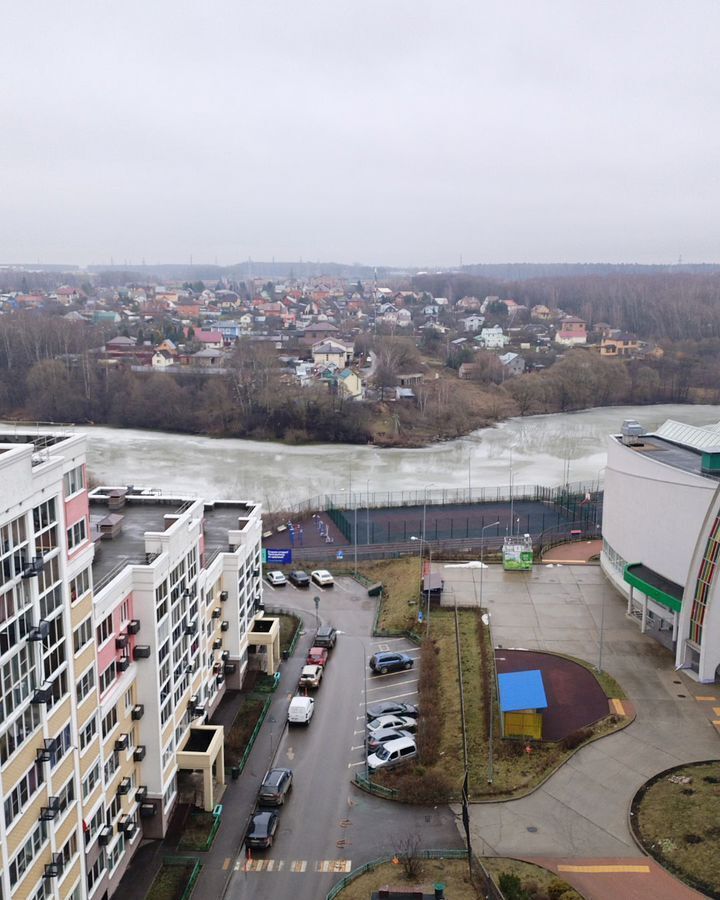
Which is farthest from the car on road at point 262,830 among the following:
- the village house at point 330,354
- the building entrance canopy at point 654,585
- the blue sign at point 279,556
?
the village house at point 330,354

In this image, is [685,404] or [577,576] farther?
[685,404]

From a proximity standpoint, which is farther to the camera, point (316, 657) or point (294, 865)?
point (316, 657)

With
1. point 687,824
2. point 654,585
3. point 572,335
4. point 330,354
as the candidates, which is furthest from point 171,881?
point 572,335

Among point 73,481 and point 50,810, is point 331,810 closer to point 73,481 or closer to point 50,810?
point 50,810

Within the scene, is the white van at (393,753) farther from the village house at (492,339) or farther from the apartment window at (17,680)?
the village house at (492,339)

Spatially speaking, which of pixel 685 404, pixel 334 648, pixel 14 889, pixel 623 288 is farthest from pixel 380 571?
pixel 623 288

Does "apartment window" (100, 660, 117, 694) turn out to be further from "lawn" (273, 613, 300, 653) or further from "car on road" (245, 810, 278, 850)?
"lawn" (273, 613, 300, 653)

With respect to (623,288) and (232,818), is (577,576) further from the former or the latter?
(623,288)
